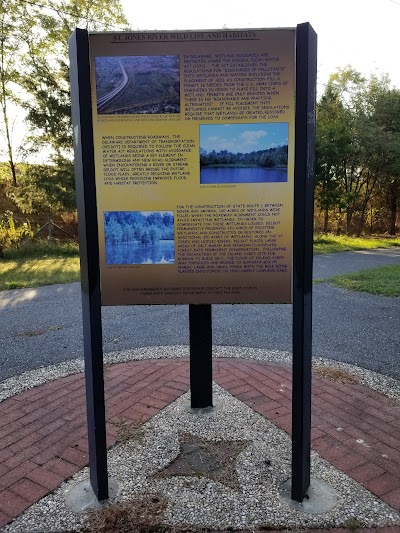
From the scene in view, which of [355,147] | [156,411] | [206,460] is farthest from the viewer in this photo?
[355,147]

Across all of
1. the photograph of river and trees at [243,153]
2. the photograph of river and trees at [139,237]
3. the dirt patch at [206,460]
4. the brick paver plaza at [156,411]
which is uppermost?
the photograph of river and trees at [243,153]

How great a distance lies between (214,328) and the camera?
537cm

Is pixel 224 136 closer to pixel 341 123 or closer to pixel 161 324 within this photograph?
pixel 161 324

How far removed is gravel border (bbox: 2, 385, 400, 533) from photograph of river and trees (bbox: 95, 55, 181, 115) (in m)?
Result: 1.90

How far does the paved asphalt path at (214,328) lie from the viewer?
14.7 feet

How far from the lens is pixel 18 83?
539 inches

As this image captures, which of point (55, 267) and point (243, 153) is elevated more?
point (243, 153)

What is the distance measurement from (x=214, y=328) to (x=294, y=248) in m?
3.35

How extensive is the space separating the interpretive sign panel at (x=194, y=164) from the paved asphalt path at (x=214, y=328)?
2.42m

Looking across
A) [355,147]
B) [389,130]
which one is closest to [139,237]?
[355,147]

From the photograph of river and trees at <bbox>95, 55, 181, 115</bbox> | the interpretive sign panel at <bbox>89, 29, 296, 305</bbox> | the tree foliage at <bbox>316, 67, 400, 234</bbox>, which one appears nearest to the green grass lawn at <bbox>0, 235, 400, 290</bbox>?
the tree foliage at <bbox>316, 67, 400, 234</bbox>

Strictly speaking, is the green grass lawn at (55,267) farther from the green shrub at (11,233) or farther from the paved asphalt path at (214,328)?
the paved asphalt path at (214,328)

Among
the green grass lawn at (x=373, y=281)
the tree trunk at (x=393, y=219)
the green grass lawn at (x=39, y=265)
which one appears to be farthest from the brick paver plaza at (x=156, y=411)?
the tree trunk at (x=393, y=219)

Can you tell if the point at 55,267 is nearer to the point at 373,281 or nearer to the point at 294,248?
the point at 373,281
